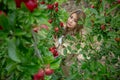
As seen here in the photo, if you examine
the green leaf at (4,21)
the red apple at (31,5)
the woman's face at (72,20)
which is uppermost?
the red apple at (31,5)

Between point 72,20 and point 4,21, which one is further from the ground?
point 4,21

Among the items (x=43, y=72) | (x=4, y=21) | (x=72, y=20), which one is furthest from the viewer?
(x=72, y=20)

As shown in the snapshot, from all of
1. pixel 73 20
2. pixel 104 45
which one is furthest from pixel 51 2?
pixel 73 20

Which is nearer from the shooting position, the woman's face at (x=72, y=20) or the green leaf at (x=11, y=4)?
the green leaf at (x=11, y=4)

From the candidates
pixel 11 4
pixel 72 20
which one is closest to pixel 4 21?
pixel 11 4

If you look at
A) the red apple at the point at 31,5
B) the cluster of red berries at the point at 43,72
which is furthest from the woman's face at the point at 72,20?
the red apple at the point at 31,5

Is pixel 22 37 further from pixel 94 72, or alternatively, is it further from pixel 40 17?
pixel 94 72

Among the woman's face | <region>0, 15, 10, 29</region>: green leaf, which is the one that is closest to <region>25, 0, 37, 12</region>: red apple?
<region>0, 15, 10, 29</region>: green leaf

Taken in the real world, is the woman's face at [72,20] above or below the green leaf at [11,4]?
below

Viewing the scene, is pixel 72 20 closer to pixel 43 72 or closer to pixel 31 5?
pixel 43 72

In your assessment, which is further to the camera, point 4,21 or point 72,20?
point 72,20

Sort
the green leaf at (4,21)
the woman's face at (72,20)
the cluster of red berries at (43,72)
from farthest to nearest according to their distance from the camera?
the woman's face at (72,20) < the cluster of red berries at (43,72) < the green leaf at (4,21)

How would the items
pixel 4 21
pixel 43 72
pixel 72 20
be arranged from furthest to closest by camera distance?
pixel 72 20 → pixel 43 72 → pixel 4 21

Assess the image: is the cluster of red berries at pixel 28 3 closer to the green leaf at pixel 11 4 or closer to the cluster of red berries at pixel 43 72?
the green leaf at pixel 11 4
